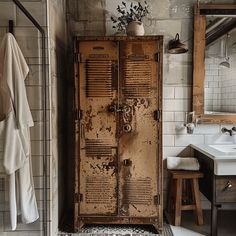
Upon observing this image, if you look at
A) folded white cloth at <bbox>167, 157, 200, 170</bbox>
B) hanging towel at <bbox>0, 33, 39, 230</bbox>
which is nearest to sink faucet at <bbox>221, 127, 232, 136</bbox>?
folded white cloth at <bbox>167, 157, 200, 170</bbox>

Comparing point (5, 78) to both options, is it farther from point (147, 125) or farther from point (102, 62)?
point (147, 125)

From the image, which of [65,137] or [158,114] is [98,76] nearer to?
[158,114]

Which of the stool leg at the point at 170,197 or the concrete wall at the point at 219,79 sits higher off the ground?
the concrete wall at the point at 219,79

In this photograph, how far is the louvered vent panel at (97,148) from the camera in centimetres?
231

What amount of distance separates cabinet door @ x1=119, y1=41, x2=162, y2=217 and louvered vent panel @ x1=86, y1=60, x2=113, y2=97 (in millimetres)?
114

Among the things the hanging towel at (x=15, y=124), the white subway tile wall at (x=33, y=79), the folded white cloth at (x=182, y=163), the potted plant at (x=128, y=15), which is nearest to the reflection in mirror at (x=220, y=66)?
the folded white cloth at (x=182, y=163)

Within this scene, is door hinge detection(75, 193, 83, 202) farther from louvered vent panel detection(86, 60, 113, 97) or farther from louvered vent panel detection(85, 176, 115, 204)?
louvered vent panel detection(86, 60, 113, 97)

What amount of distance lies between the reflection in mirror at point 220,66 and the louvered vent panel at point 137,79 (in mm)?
793

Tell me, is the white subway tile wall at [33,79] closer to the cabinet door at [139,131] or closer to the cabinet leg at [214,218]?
the cabinet door at [139,131]

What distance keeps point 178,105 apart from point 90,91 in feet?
3.35

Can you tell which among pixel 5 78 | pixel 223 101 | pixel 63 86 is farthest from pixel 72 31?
pixel 223 101

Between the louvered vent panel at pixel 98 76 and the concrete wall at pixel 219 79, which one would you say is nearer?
the louvered vent panel at pixel 98 76

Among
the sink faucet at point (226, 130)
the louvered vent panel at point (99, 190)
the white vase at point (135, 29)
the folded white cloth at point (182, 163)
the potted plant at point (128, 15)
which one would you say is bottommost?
the louvered vent panel at point (99, 190)

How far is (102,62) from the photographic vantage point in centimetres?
226
